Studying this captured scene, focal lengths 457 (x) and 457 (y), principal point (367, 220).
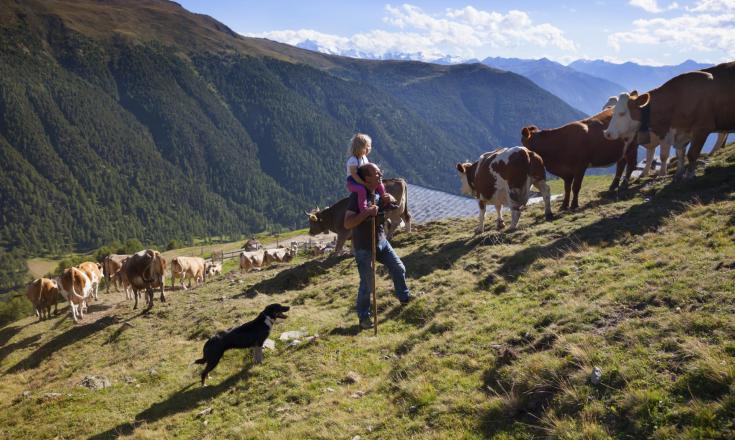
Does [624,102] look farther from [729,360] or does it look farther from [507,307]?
[729,360]

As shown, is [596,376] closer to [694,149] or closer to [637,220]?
[637,220]

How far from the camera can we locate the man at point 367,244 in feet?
29.8

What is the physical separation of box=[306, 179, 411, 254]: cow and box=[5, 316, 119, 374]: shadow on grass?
9.76m

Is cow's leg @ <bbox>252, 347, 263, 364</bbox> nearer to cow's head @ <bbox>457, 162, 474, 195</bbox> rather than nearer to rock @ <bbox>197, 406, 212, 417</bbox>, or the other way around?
rock @ <bbox>197, 406, 212, 417</bbox>

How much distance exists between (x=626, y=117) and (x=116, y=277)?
30750 mm

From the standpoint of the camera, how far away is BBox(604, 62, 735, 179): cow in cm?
1345

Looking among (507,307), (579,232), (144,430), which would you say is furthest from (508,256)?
(144,430)

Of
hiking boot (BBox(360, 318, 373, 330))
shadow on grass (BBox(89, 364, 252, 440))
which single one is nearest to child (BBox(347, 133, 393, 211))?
hiking boot (BBox(360, 318, 373, 330))

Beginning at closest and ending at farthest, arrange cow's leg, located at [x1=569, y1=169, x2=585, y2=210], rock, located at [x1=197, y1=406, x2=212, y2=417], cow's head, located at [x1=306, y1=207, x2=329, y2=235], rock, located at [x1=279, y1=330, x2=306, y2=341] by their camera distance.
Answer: rock, located at [x1=197, y1=406, x2=212, y2=417], rock, located at [x1=279, y1=330, x2=306, y2=341], cow's leg, located at [x1=569, y1=169, x2=585, y2=210], cow's head, located at [x1=306, y1=207, x2=329, y2=235]

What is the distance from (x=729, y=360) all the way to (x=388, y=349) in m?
5.36

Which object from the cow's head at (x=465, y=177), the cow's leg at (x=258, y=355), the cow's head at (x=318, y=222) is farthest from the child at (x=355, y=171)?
the cow's head at (x=318, y=222)

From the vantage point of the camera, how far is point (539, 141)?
16281 mm

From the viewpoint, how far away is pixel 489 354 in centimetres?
727

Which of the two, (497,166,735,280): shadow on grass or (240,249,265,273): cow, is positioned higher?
(497,166,735,280): shadow on grass
